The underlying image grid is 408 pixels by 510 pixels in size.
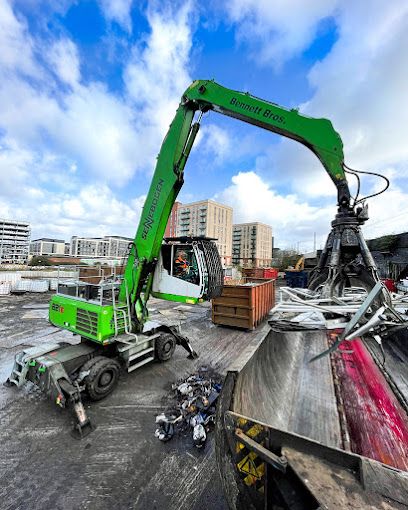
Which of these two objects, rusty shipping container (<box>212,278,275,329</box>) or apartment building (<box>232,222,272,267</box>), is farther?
apartment building (<box>232,222,272,267</box>)

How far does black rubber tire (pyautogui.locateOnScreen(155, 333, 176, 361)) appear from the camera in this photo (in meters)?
5.85

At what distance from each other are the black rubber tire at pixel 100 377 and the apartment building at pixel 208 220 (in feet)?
240

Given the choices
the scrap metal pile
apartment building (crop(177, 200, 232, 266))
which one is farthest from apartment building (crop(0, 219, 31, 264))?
the scrap metal pile

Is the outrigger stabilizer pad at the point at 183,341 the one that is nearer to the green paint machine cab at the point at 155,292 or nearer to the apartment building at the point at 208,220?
the green paint machine cab at the point at 155,292

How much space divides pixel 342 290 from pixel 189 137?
4180mm

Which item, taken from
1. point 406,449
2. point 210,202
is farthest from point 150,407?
→ point 210,202

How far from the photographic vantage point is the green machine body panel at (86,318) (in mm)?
4575

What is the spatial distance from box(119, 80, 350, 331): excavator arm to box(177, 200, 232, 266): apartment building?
237 ft

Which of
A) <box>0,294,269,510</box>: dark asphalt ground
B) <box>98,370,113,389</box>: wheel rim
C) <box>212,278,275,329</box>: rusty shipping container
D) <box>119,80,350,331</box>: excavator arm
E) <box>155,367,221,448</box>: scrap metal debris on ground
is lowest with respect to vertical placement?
<box>0,294,269,510</box>: dark asphalt ground

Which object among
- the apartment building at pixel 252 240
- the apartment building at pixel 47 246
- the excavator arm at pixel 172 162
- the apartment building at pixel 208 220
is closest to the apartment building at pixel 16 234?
the apartment building at pixel 47 246

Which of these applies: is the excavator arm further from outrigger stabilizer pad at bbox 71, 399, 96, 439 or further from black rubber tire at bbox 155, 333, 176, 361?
outrigger stabilizer pad at bbox 71, 399, 96, 439

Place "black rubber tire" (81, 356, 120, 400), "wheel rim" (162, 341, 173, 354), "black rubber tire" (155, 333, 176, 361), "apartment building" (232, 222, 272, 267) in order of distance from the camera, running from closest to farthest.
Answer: "black rubber tire" (81, 356, 120, 400)
"black rubber tire" (155, 333, 176, 361)
"wheel rim" (162, 341, 173, 354)
"apartment building" (232, 222, 272, 267)

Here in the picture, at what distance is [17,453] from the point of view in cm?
329

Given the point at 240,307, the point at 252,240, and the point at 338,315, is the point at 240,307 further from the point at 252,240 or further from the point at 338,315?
the point at 252,240
